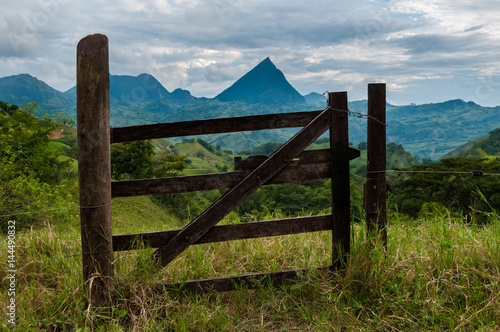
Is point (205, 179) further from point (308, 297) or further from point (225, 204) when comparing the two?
point (308, 297)

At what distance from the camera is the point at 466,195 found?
43.7m

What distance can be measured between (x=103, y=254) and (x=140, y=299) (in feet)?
1.92

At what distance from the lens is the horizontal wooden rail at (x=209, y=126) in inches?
157

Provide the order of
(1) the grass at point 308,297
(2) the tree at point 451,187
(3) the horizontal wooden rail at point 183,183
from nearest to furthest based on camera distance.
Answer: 1. (1) the grass at point 308,297
2. (3) the horizontal wooden rail at point 183,183
3. (2) the tree at point 451,187

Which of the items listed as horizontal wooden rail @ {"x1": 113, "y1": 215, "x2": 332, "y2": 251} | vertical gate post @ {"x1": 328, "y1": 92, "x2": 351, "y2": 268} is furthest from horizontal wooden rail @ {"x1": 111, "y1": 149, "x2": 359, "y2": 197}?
horizontal wooden rail @ {"x1": 113, "y1": 215, "x2": 332, "y2": 251}

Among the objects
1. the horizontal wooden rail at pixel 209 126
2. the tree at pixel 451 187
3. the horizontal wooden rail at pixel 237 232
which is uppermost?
the horizontal wooden rail at pixel 209 126

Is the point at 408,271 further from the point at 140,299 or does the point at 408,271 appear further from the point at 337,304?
the point at 140,299

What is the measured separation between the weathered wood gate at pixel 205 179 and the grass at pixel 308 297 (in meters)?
0.18

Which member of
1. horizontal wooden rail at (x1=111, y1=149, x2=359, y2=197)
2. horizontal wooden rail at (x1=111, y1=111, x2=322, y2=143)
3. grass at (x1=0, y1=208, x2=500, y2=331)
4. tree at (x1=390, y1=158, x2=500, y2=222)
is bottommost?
tree at (x1=390, y1=158, x2=500, y2=222)

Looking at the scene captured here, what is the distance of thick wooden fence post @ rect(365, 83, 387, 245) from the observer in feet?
13.9

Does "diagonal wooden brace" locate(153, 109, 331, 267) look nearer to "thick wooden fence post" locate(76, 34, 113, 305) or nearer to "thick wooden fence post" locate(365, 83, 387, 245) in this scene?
"thick wooden fence post" locate(76, 34, 113, 305)

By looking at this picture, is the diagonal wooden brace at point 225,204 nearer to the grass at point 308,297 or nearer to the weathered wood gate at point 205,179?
the weathered wood gate at point 205,179

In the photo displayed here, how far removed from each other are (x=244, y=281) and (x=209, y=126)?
5.51 ft

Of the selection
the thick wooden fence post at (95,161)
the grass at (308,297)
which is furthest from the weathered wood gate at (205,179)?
the grass at (308,297)
